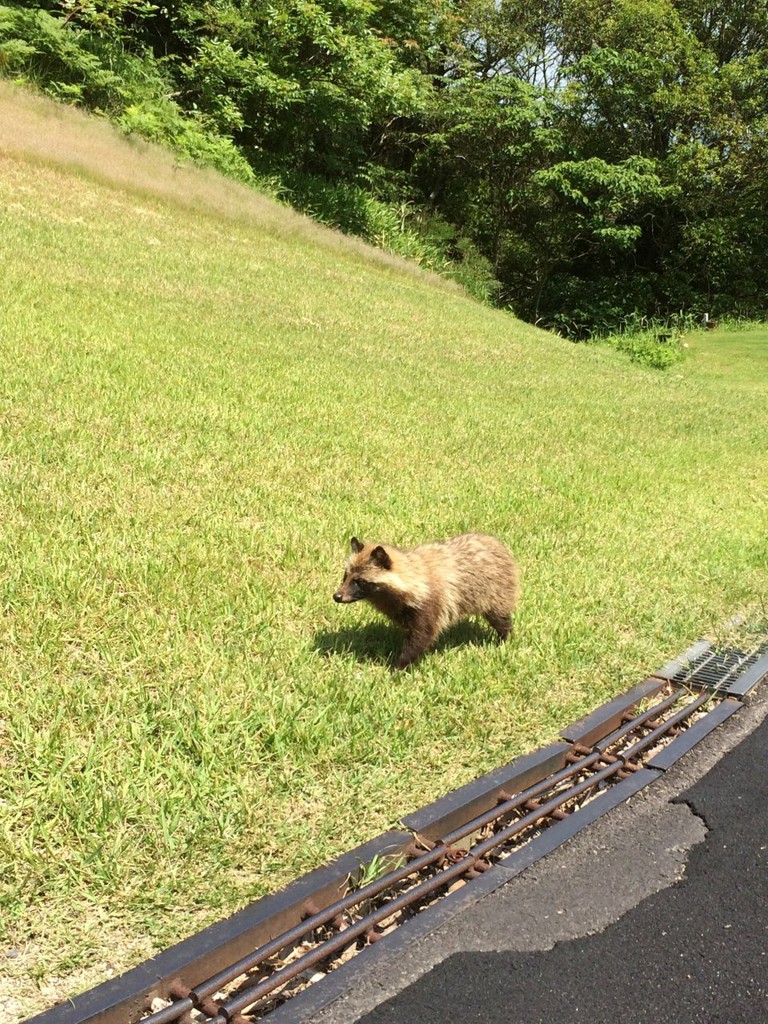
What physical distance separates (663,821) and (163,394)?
21.7ft

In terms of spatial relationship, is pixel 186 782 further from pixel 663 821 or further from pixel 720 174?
pixel 720 174

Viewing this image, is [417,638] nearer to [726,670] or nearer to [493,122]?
[726,670]

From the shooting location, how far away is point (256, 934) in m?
3.05

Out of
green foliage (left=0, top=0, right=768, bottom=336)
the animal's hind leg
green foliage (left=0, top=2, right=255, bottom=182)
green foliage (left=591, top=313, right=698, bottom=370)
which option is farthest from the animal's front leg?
green foliage (left=0, top=0, right=768, bottom=336)

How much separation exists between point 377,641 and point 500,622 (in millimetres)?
782

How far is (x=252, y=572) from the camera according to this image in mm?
5723

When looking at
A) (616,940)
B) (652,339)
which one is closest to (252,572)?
(616,940)

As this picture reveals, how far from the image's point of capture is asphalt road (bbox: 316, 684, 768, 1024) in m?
2.89

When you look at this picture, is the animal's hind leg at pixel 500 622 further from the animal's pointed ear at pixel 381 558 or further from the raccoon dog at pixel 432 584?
the animal's pointed ear at pixel 381 558

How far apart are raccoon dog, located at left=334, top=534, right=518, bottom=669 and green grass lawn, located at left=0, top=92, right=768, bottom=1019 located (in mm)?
259

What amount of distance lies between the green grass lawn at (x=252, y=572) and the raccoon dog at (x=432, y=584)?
0.85ft

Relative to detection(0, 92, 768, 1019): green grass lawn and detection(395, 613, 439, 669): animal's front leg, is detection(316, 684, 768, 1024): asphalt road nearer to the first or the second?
detection(0, 92, 768, 1019): green grass lawn

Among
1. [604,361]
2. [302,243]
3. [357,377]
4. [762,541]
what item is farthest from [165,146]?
[762,541]

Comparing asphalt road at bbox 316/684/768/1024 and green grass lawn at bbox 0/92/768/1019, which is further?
green grass lawn at bbox 0/92/768/1019
